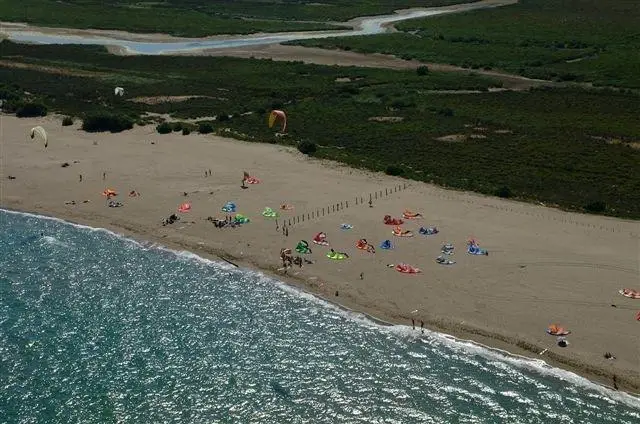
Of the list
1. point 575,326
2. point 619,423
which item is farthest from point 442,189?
point 619,423

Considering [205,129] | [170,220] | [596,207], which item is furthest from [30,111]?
[596,207]

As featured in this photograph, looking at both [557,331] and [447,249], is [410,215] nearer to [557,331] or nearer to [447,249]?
[447,249]

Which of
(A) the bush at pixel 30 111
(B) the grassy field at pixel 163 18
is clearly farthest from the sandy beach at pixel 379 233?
(B) the grassy field at pixel 163 18

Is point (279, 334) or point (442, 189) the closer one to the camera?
point (279, 334)

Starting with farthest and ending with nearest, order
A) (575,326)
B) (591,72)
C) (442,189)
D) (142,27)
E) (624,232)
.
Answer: (142,27)
(591,72)
(442,189)
(624,232)
(575,326)

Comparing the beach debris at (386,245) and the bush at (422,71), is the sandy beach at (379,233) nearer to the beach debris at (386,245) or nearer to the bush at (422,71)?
the beach debris at (386,245)

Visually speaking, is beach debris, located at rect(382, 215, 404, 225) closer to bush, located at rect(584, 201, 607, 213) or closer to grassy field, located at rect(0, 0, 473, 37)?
bush, located at rect(584, 201, 607, 213)

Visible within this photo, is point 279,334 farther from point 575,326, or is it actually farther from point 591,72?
point 591,72
